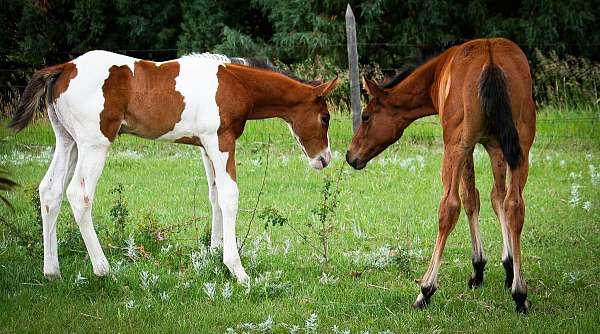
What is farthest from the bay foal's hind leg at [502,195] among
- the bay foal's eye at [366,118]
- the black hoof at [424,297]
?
the bay foal's eye at [366,118]

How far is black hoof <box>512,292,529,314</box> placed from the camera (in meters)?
5.62

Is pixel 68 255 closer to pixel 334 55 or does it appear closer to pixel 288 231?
pixel 288 231

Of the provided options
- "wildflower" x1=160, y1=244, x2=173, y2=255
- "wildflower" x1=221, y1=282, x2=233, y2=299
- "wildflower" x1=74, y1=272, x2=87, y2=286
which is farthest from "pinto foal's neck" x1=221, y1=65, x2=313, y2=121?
"wildflower" x1=74, y1=272, x2=87, y2=286

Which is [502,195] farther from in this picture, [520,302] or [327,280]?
[327,280]

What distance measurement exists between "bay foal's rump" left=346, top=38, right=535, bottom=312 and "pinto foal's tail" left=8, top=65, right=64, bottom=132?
2.94 m

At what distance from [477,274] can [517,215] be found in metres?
1.03

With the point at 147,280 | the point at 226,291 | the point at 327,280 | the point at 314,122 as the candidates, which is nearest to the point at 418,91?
the point at 314,122

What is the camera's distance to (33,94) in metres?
6.29

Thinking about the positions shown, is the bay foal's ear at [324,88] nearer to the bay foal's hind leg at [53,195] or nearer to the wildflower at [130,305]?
the bay foal's hind leg at [53,195]

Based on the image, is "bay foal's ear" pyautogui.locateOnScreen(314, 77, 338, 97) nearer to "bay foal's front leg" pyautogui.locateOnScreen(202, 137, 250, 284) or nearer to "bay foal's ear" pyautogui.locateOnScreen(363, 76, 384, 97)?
"bay foal's ear" pyautogui.locateOnScreen(363, 76, 384, 97)

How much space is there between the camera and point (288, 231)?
830 centimetres

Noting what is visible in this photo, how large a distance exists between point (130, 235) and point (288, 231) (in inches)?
67.6

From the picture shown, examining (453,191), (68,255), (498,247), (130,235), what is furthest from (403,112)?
(68,255)

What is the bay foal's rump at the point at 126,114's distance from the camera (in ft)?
20.2
